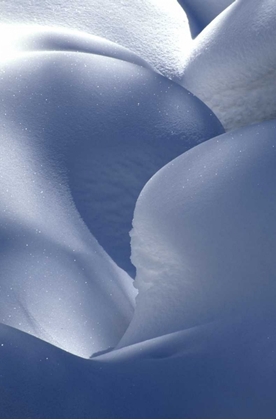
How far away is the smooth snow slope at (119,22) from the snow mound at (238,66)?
0.06 m

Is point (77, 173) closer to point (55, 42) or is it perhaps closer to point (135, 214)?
point (135, 214)

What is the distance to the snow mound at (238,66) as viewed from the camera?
0.96m

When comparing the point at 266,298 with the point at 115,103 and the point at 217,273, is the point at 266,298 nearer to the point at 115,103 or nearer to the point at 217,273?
the point at 217,273

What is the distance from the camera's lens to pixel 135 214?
0.76 meters

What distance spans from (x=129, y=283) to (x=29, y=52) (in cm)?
40

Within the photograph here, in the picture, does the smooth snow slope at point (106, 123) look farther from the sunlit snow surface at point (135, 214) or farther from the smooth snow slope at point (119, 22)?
the smooth snow slope at point (119, 22)

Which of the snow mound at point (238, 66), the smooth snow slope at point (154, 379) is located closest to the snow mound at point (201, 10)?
the snow mound at point (238, 66)

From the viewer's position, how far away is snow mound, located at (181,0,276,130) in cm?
96

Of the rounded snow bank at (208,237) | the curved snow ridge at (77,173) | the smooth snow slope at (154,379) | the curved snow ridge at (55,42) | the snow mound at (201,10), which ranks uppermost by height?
the snow mound at (201,10)

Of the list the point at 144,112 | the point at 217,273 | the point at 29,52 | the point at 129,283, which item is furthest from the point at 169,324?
the point at 29,52

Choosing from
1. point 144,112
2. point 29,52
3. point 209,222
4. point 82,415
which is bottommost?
point 82,415

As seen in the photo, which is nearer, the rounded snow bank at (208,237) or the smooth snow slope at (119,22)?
the rounded snow bank at (208,237)

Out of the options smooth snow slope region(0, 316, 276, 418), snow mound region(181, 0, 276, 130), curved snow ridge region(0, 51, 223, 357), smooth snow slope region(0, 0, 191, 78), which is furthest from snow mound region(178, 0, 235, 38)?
smooth snow slope region(0, 316, 276, 418)

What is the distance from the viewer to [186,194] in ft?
2.34
